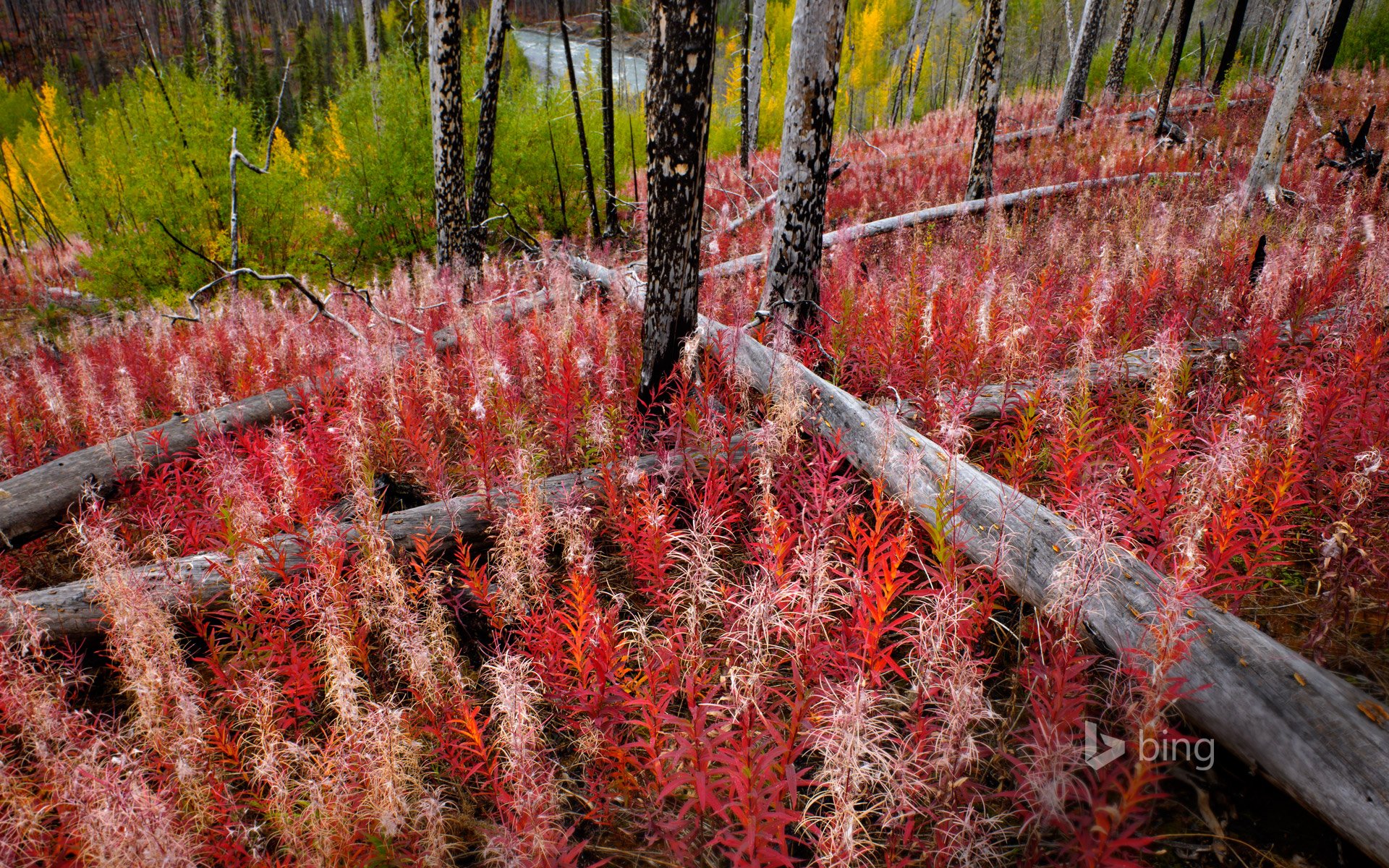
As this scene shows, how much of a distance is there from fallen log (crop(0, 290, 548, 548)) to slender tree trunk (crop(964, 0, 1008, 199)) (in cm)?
823

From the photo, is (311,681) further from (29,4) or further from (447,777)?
(29,4)

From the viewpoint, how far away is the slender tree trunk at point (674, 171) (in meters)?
3.55

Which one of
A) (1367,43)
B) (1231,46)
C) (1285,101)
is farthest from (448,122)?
(1367,43)

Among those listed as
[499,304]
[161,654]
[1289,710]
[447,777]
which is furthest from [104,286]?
[1289,710]

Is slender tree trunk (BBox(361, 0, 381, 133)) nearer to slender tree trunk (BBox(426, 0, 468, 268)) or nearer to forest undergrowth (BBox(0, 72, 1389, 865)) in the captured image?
slender tree trunk (BBox(426, 0, 468, 268))

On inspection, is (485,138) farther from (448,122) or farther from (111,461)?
(111,461)

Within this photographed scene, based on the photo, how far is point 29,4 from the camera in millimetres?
58969

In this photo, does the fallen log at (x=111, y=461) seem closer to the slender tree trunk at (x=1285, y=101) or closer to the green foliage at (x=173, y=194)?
the green foliage at (x=173, y=194)

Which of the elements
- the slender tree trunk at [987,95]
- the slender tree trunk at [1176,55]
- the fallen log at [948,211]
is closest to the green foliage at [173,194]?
the fallen log at [948,211]

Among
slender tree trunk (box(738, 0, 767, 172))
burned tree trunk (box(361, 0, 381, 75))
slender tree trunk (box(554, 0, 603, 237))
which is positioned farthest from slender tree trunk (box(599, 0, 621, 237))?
burned tree trunk (box(361, 0, 381, 75))

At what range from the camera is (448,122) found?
7750mm

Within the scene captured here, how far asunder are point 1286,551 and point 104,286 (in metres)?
13.4

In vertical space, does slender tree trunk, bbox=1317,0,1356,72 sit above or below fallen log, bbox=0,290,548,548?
above

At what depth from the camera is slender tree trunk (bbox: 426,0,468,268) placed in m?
7.50
